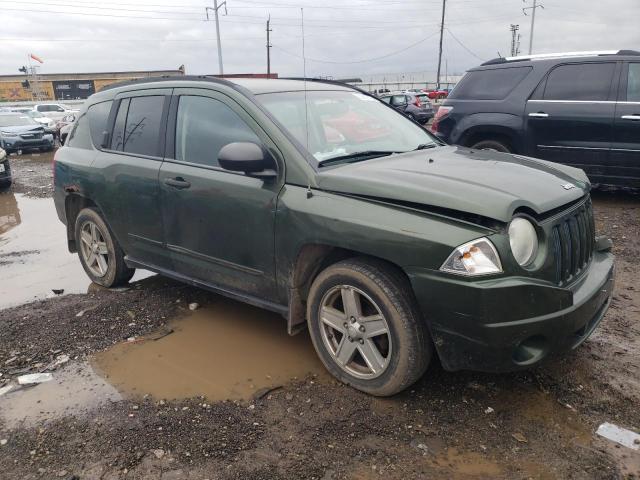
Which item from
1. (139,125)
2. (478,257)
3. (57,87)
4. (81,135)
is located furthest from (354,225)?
(57,87)

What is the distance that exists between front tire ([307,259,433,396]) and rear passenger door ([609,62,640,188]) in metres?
5.32

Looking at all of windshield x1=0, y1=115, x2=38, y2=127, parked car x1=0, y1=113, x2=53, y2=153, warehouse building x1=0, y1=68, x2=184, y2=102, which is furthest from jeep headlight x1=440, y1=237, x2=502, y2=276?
warehouse building x1=0, y1=68, x2=184, y2=102

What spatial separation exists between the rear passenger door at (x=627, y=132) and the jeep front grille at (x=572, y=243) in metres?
4.21

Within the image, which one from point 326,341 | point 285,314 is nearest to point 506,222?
point 326,341

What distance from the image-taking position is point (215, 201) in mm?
3617

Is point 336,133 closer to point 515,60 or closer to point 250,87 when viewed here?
point 250,87

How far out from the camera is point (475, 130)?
7.72 metres

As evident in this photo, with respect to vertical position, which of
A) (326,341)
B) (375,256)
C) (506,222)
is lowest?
(326,341)

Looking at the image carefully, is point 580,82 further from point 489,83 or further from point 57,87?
point 57,87

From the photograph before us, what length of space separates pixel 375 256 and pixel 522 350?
884 mm

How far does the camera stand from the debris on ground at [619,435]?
264 centimetres

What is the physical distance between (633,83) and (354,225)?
584 cm

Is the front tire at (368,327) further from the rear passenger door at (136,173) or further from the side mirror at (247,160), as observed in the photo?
the rear passenger door at (136,173)

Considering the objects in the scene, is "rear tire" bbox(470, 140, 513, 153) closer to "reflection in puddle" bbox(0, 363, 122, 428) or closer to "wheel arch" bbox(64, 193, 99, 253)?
"wheel arch" bbox(64, 193, 99, 253)
